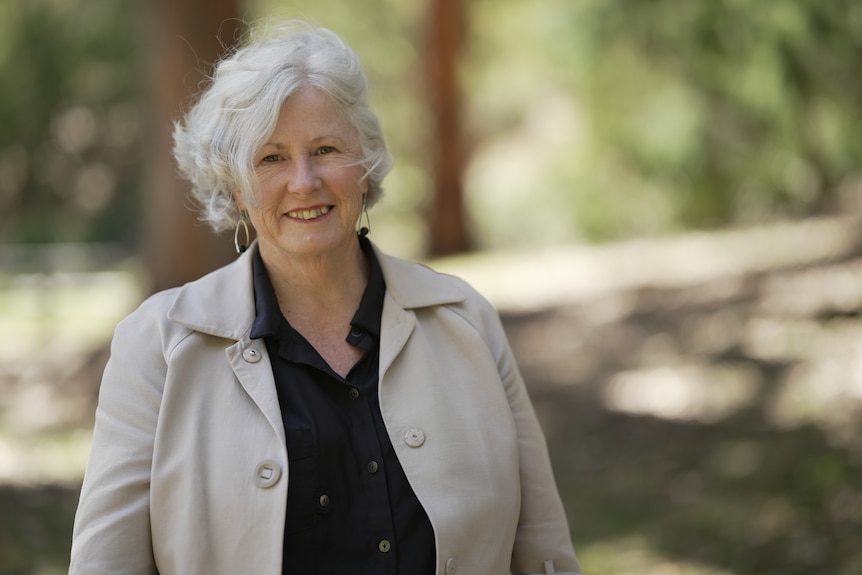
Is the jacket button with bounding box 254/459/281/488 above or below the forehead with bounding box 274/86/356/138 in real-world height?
below

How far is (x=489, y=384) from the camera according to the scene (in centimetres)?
253

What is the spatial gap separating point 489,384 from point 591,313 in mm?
7957

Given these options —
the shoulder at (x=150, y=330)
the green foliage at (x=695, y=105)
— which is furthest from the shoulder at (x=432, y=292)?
the green foliage at (x=695, y=105)

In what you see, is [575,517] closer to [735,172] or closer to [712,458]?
[712,458]

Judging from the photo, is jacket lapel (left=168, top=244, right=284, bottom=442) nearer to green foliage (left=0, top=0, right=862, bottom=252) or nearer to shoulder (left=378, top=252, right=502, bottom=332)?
shoulder (left=378, top=252, right=502, bottom=332)

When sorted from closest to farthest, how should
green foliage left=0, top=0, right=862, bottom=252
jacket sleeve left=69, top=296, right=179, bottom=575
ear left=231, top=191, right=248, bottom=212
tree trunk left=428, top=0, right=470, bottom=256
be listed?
jacket sleeve left=69, top=296, right=179, bottom=575, ear left=231, top=191, right=248, bottom=212, green foliage left=0, top=0, right=862, bottom=252, tree trunk left=428, top=0, right=470, bottom=256

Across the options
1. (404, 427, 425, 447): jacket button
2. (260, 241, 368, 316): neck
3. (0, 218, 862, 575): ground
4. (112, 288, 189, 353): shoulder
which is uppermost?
(260, 241, 368, 316): neck

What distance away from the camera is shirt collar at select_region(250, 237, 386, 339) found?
243 centimetres

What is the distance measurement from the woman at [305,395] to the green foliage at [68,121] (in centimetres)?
1166

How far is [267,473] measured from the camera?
87.7 inches

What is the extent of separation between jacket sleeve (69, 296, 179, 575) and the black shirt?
0.91ft

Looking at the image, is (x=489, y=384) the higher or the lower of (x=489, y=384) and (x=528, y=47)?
the lower

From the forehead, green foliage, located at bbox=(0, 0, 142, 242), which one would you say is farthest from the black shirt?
green foliage, located at bbox=(0, 0, 142, 242)

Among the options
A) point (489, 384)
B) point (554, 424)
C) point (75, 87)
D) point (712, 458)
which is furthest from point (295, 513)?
point (75, 87)
